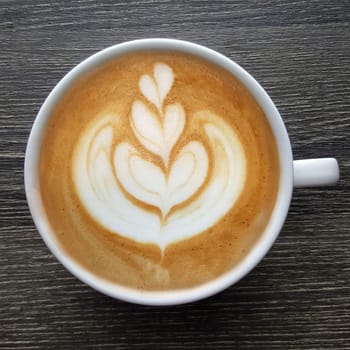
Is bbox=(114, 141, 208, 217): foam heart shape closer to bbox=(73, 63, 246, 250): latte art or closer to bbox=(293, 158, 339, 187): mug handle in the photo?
bbox=(73, 63, 246, 250): latte art

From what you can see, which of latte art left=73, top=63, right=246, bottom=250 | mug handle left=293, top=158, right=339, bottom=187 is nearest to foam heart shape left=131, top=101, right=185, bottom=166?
latte art left=73, top=63, right=246, bottom=250

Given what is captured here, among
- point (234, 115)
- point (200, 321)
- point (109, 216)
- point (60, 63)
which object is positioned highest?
point (60, 63)

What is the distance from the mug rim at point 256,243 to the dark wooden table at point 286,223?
12 centimetres

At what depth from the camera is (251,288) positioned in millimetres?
913

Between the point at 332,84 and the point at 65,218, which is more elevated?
the point at 332,84

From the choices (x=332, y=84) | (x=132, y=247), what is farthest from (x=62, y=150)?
(x=332, y=84)

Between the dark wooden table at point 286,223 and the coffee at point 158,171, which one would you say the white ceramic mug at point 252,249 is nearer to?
the coffee at point 158,171

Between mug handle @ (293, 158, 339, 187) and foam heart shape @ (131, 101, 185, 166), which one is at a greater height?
foam heart shape @ (131, 101, 185, 166)

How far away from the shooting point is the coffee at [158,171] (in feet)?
2.60

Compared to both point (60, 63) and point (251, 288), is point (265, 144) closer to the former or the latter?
point (251, 288)

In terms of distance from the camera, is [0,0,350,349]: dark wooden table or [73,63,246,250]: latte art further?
[0,0,350,349]: dark wooden table

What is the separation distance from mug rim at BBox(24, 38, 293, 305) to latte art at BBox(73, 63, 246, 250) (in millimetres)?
55

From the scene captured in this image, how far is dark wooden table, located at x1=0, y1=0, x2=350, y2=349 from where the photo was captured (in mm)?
909

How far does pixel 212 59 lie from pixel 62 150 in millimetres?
232
